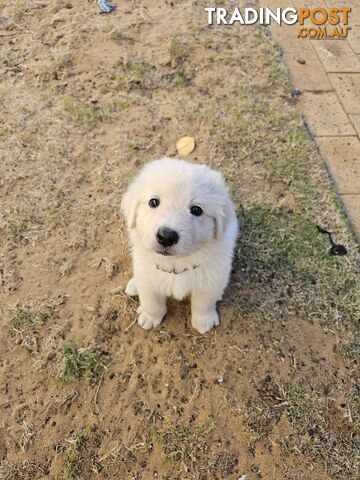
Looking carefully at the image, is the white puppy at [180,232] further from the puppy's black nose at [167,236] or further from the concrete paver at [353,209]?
the concrete paver at [353,209]

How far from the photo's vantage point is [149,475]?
2168 mm

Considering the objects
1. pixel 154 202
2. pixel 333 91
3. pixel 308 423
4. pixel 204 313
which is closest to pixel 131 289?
pixel 204 313

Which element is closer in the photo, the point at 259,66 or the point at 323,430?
the point at 323,430

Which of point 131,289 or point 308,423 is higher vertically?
point 131,289

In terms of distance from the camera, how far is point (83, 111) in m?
3.82

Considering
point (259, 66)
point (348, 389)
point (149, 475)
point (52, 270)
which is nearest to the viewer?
point (149, 475)

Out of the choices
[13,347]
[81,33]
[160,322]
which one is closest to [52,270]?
[13,347]

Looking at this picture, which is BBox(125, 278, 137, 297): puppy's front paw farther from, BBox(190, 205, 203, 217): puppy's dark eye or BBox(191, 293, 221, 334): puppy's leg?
BBox(190, 205, 203, 217): puppy's dark eye

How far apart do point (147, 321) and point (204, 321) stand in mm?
348

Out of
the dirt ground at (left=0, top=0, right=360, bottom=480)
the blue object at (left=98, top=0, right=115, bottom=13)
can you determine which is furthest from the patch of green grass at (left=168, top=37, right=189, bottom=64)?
the blue object at (left=98, top=0, right=115, bottom=13)

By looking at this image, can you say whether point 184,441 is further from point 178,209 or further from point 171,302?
Result: point 178,209

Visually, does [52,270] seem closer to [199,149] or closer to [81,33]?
[199,149]

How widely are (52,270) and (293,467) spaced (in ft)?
6.21

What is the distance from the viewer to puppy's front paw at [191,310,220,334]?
101 inches
